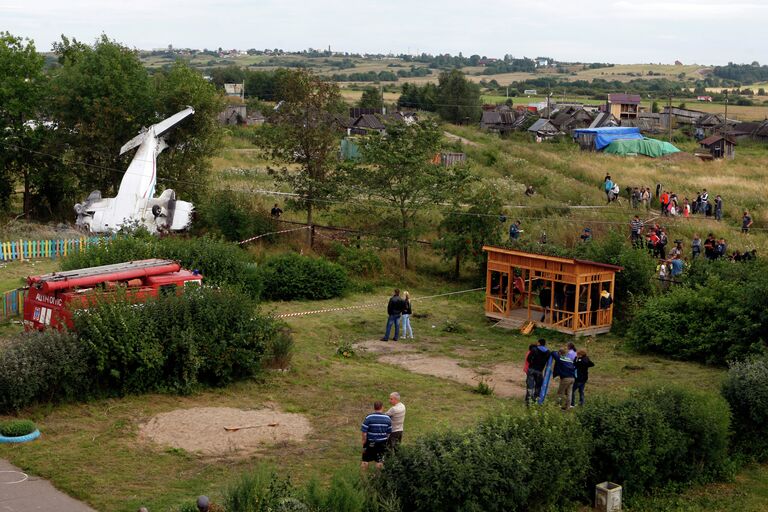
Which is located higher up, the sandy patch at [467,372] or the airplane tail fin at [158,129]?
the airplane tail fin at [158,129]

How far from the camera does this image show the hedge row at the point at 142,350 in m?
17.0

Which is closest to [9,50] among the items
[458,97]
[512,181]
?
[512,181]

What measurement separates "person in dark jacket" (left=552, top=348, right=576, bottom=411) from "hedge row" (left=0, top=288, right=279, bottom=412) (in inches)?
234

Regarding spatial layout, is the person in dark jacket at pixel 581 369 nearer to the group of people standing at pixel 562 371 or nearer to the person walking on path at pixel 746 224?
the group of people standing at pixel 562 371

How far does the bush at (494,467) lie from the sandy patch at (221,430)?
3.92 meters

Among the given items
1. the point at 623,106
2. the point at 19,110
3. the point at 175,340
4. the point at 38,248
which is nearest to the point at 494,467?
the point at 175,340

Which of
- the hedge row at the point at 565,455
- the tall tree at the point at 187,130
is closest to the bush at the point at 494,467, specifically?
the hedge row at the point at 565,455

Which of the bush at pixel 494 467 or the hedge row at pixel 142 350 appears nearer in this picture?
the bush at pixel 494 467

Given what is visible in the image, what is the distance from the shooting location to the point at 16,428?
51.4 ft

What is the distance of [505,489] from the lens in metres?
13.0

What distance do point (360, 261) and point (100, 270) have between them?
11.5m

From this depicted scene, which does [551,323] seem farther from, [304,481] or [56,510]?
[56,510]

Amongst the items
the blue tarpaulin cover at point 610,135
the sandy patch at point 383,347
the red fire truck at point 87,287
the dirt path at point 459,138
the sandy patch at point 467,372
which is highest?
the blue tarpaulin cover at point 610,135

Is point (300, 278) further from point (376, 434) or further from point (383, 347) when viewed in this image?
point (376, 434)
